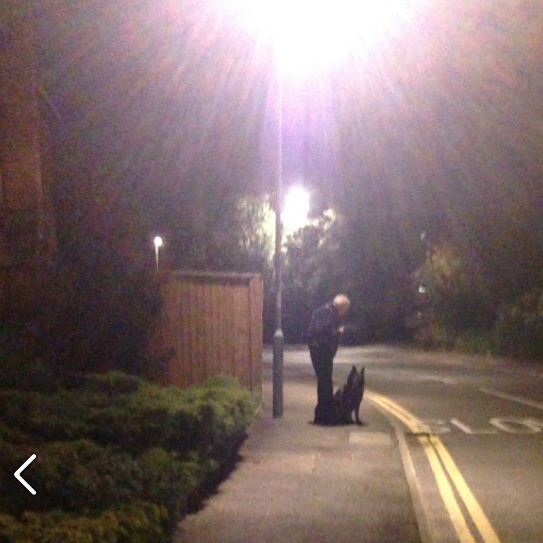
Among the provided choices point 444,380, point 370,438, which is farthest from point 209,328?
point 444,380

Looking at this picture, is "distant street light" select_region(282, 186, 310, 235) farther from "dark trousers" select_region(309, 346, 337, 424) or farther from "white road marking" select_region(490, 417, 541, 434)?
"dark trousers" select_region(309, 346, 337, 424)

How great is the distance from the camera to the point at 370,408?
17.4 meters

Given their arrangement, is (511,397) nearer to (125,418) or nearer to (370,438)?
(370,438)

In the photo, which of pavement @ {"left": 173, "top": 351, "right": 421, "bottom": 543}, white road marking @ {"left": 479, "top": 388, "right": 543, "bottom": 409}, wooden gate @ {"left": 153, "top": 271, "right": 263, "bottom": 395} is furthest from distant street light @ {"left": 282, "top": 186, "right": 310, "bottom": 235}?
pavement @ {"left": 173, "top": 351, "right": 421, "bottom": 543}

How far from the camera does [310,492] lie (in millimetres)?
9453

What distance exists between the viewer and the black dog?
570 inches

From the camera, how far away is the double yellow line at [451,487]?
8125mm

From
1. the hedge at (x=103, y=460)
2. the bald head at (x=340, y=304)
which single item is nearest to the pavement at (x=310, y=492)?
the hedge at (x=103, y=460)

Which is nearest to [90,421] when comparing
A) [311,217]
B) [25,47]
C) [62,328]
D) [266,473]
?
[266,473]

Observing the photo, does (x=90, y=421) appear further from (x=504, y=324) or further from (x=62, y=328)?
(x=504, y=324)

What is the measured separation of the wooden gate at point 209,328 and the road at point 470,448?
264cm

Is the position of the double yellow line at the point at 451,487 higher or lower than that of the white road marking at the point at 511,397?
lower

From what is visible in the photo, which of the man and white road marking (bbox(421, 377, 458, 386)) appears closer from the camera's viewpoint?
the man

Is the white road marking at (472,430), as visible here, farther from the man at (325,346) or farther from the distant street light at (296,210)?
the distant street light at (296,210)
